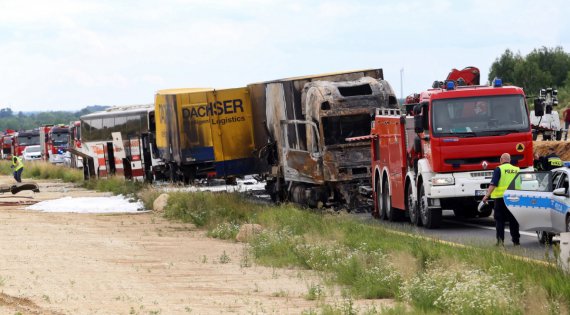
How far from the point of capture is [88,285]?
18.8 m

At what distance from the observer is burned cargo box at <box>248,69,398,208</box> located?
109 ft

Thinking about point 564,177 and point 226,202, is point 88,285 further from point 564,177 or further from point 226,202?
point 226,202

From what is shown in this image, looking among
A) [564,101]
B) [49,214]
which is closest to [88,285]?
[49,214]

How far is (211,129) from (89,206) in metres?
4.72

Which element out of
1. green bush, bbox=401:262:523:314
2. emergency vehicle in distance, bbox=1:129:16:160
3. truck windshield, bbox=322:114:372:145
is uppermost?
truck windshield, bbox=322:114:372:145

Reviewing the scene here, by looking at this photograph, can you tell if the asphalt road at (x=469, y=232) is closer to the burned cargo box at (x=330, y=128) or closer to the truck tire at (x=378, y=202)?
the truck tire at (x=378, y=202)

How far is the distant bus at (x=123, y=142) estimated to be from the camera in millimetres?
54031

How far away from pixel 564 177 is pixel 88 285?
7.44m

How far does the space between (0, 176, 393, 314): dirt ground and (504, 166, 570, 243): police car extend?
3.77m

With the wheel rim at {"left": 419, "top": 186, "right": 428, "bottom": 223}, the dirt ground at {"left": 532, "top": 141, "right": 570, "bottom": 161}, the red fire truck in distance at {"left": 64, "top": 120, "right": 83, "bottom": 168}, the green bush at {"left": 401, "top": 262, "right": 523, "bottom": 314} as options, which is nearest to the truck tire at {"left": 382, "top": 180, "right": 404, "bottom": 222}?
the wheel rim at {"left": 419, "top": 186, "right": 428, "bottom": 223}

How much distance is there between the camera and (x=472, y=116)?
88.4 ft

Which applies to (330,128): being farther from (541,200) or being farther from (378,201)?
(541,200)

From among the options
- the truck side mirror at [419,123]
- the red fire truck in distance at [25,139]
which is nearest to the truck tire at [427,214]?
the truck side mirror at [419,123]

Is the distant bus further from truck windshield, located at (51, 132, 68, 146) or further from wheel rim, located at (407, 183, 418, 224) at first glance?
truck windshield, located at (51, 132, 68, 146)
